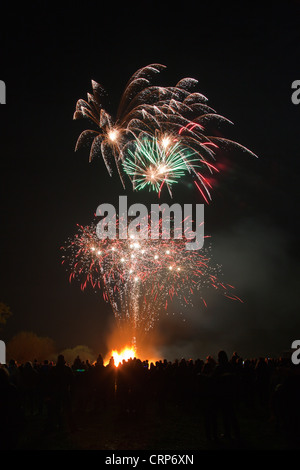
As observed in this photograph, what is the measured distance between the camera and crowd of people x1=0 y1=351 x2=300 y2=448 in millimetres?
7449

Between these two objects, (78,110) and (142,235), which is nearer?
(78,110)

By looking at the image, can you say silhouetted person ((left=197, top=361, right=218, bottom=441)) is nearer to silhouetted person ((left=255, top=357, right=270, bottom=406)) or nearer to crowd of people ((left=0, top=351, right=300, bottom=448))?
crowd of people ((left=0, top=351, right=300, bottom=448))

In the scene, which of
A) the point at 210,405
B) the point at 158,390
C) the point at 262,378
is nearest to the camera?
the point at 210,405

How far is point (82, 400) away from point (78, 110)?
47.2 ft

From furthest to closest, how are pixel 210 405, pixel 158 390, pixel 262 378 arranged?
pixel 158 390 < pixel 262 378 < pixel 210 405

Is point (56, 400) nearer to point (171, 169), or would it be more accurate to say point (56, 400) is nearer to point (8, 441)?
point (8, 441)

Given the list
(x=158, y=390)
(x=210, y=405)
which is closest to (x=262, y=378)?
(x=158, y=390)

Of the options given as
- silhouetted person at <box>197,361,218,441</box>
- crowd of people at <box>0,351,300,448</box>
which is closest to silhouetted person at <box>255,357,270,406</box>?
crowd of people at <box>0,351,300,448</box>

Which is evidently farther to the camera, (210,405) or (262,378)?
(262,378)

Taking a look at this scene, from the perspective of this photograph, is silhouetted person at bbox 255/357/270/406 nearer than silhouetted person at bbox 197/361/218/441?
No

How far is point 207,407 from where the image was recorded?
26.5ft

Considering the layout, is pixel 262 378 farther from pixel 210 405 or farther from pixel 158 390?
pixel 210 405

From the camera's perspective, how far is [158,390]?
43.5 ft
